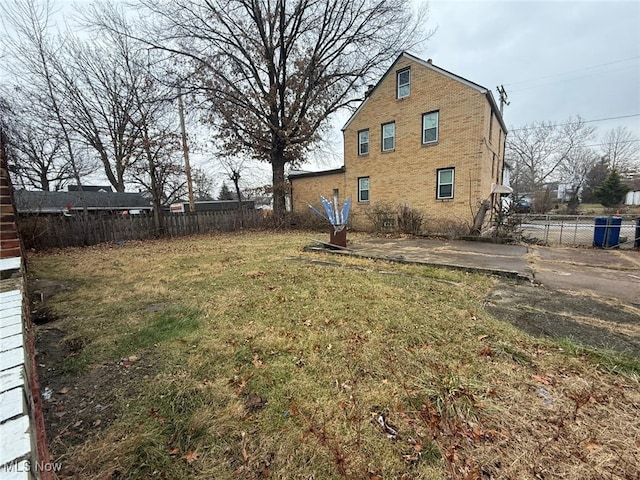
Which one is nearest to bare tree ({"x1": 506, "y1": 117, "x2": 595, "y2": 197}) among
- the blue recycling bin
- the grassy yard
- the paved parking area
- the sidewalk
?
the blue recycling bin

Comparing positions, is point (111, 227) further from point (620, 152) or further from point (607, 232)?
point (620, 152)

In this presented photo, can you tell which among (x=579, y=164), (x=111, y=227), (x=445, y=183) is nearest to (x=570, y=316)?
(x=445, y=183)

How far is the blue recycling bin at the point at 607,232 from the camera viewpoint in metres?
8.66

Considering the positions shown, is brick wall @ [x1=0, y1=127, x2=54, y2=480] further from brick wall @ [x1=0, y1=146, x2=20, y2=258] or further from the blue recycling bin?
the blue recycling bin

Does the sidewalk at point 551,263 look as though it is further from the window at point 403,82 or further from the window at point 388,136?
the window at point 403,82

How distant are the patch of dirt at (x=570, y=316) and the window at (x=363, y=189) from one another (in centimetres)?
1179

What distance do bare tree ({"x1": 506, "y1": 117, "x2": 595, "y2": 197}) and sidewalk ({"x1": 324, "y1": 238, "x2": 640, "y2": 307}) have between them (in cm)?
3366

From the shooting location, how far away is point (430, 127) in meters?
13.4

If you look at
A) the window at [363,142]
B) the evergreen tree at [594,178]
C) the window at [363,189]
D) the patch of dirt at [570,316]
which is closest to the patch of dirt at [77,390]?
the patch of dirt at [570,316]

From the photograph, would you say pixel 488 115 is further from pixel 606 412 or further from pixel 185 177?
pixel 185 177

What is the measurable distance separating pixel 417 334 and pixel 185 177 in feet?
50.8

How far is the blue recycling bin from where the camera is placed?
866cm

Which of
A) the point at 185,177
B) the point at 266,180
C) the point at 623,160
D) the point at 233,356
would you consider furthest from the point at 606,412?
the point at 623,160

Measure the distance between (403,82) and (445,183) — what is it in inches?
224
